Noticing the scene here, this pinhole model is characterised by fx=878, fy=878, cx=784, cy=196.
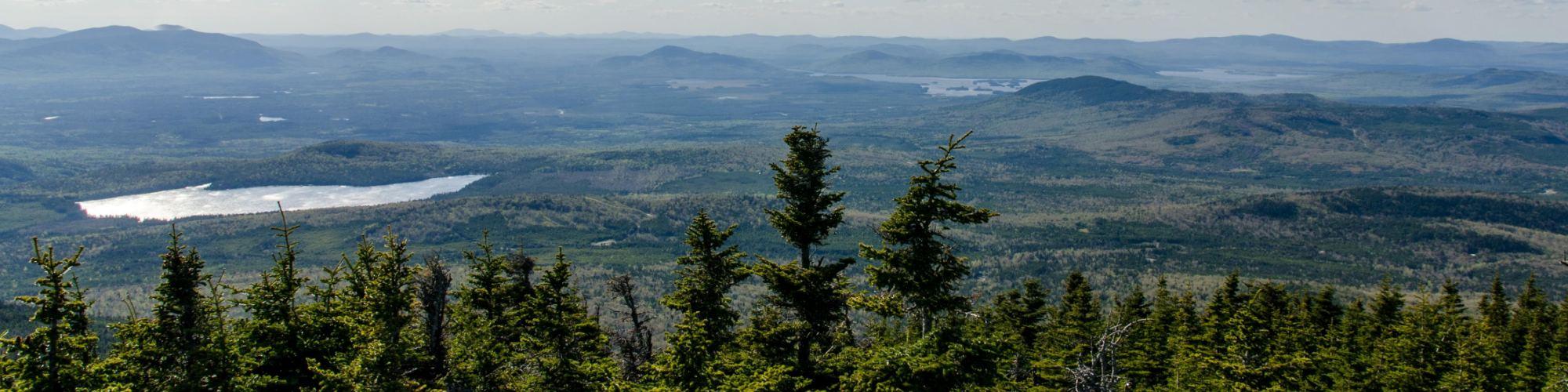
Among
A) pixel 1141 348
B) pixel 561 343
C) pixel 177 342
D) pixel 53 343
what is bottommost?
pixel 1141 348

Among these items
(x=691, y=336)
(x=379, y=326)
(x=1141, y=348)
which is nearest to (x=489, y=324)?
(x=379, y=326)

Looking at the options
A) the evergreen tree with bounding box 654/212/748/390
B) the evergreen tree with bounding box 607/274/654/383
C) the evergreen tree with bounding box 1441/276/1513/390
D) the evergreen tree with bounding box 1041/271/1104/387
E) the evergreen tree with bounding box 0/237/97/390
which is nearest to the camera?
the evergreen tree with bounding box 0/237/97/390

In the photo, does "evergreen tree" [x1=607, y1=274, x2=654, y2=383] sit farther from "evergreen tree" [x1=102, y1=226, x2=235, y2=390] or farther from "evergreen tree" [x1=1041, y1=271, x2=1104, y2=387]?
"evergreen tree" [x1=1041, y1=271, x2=1104, y2=387]

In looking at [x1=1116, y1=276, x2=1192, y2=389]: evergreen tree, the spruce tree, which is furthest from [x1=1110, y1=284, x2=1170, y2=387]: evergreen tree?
the spruce tree

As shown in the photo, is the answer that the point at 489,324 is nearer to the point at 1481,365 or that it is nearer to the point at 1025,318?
the point at 1025,318

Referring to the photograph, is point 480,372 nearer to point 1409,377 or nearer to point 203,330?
point 203,330
